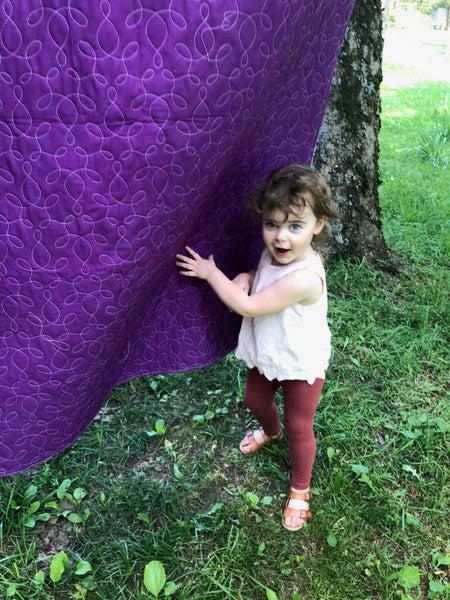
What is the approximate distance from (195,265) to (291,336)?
1.27 ft

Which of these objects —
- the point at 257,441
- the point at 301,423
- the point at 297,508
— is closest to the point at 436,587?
the point at 297,508

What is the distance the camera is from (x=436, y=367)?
2.55 m

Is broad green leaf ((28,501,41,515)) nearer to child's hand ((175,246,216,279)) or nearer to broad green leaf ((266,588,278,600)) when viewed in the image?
broad green leaf ((266,588,278,600))

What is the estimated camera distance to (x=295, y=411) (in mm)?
1778

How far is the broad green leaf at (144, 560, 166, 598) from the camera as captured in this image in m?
1.56

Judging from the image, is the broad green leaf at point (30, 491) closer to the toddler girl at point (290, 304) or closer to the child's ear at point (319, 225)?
the toddler girl at point (290, 304)

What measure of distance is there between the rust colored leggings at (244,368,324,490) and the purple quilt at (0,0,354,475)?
482 mm

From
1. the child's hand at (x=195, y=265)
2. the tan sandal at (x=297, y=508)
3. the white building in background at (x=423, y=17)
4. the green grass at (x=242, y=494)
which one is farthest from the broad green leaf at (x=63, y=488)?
the white building in background at (x=423, y=17)

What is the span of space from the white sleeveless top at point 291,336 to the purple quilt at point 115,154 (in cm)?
26

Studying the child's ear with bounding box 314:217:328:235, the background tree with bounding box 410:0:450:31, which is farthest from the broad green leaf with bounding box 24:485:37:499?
the background tree with bounding box 410:0:450:31

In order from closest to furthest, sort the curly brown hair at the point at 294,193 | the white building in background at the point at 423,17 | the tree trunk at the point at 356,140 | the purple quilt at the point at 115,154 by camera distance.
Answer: the purple quilt at the point at 115,154 → the curly brown hair at the point at 294,193 → the tree trunk at the point at 356,140 → the white building in background at the point at 423,17

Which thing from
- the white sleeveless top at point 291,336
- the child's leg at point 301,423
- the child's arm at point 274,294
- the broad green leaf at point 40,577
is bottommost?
the broad green leaf at point 40,577

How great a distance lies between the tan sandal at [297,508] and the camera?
1823mm

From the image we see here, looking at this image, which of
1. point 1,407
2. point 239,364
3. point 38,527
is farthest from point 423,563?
point 1,407
